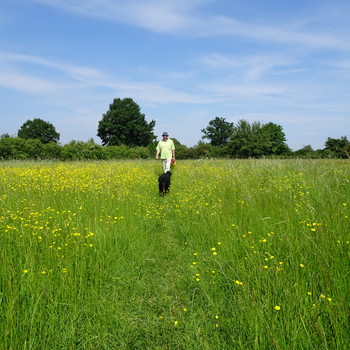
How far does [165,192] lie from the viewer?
8.39 metres

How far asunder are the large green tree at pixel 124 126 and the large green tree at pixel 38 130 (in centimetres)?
1904

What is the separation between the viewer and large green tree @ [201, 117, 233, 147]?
84188mm

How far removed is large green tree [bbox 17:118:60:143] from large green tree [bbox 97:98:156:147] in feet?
62.5

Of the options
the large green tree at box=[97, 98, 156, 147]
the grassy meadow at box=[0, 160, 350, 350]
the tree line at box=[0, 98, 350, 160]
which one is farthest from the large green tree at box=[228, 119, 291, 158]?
the grassy meadow at box=[0, 160, 350, 350]

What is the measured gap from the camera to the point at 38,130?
68.6 m

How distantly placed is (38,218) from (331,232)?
165 inches

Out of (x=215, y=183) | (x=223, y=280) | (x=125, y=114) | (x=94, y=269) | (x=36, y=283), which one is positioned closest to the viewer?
(x=36, y=283)

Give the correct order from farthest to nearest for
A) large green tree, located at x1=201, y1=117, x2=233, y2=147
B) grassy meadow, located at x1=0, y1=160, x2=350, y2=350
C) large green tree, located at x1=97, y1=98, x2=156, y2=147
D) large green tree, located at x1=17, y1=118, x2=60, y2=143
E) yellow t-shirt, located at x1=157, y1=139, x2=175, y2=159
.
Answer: large green tree, located at x1=201, y1=117, x2=233, y2=147
large green tree, located at x1=17, y1=118, x2=60, y2=143
large green tree, located at x1=97, y1=98, x2=156, y2=147
yellow t-shirt, located at x1=157, y1=139, x2=175, y2=159
grassy meadow, located at x1=0, y1=160, x2=350, y2=350

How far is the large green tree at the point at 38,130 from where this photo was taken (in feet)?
223

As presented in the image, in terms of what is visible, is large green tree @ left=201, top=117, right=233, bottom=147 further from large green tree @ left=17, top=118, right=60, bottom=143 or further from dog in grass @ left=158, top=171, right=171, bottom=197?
dog in grass @ left=158, top=171, right=171, bottom=197

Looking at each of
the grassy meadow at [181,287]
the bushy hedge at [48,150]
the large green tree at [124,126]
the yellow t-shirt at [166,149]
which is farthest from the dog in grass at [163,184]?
the large green tree at [124,126]

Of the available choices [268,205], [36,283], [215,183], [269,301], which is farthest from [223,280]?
[215,183]

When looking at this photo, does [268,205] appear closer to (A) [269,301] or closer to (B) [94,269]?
(A) [269,301]

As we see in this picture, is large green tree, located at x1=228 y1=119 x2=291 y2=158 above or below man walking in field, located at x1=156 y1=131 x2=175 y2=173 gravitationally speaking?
above
